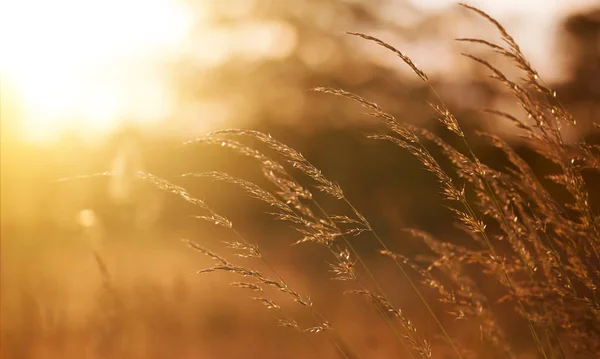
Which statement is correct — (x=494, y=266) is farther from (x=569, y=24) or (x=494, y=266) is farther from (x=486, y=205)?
(x=569, y=24)

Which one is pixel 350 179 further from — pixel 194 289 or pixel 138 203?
pixel 138 203

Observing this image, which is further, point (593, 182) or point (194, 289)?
point (593, 182)

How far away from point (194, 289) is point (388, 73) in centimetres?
650

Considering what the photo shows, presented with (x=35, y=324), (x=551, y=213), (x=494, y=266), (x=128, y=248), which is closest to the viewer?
(x=551, y=213)

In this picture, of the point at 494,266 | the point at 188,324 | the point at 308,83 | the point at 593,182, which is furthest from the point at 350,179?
the point at 494,266

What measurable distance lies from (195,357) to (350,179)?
8.51 metres

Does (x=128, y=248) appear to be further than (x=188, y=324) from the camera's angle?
Yes

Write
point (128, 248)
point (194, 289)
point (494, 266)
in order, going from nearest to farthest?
1. point (494, 266)
2. point (194, 289)
3. point (128, 248)

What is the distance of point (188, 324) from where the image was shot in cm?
638

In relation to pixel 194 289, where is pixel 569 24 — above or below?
above

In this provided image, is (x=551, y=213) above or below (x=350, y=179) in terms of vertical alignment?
above

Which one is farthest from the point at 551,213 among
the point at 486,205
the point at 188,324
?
the point at 188,324

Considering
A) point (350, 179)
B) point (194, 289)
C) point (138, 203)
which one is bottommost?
point (194, 289)

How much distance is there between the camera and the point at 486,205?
1.87 m
